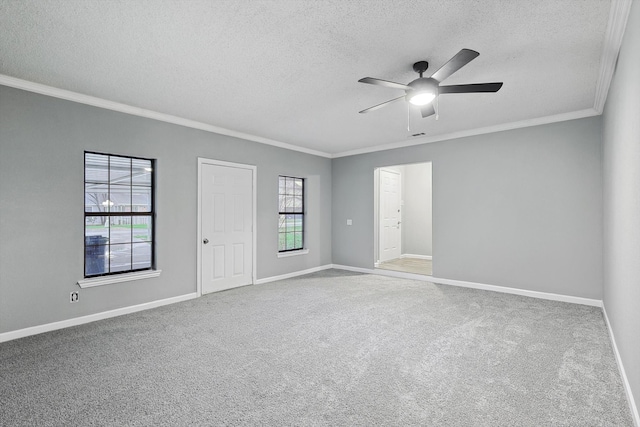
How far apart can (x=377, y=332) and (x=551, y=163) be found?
338 centimetres

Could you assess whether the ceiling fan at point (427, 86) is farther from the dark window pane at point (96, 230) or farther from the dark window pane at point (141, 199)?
the dark window pane at point (96, 230)

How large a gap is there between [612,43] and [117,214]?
16.6 feet

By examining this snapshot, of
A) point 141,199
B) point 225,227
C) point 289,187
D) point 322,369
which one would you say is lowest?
point 322,369

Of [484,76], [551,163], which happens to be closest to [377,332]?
[484,76]

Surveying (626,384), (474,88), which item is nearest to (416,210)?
(474,88)

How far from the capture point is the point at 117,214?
12.8 ft

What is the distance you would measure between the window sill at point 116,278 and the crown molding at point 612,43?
497 cm

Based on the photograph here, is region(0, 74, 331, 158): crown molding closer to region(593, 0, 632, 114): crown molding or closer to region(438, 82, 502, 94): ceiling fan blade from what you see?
region(438, 82, 502, 94): ceiling fan blade

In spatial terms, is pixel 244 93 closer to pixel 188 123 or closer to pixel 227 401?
pixel 188 123

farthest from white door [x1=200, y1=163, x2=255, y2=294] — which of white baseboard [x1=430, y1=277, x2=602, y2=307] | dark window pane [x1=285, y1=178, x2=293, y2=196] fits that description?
white baseboard [x1=430, y1=277, x2=602, y2=307]

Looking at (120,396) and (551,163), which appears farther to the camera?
(551,163)

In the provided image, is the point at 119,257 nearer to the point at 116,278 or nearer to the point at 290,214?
the point at 116,278

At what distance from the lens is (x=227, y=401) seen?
2.09m

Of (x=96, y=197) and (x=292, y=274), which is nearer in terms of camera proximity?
(x=96, y=197)
